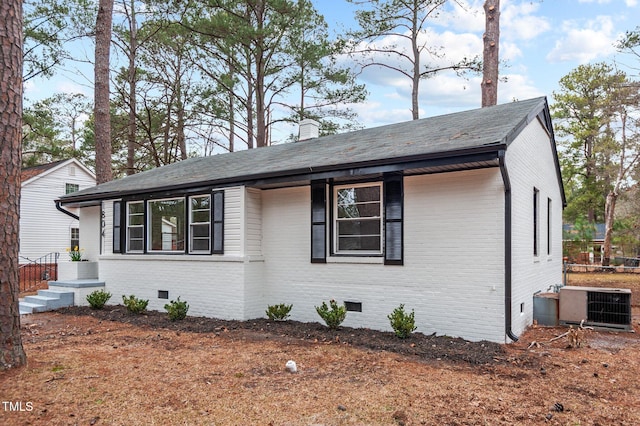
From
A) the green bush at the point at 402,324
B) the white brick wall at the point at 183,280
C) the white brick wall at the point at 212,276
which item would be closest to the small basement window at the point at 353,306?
the green bush at the point at 402,324

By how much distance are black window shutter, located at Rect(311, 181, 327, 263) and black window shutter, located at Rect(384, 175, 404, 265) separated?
1.20m

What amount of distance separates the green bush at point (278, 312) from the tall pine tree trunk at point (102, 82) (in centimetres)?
894

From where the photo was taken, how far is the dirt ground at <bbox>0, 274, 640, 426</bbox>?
3.65 m

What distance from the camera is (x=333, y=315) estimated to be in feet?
23.3

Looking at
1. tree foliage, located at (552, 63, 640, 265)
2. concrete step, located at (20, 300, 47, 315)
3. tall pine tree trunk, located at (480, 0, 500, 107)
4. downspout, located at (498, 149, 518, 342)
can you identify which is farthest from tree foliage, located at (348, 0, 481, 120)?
concrete step, located at (20, 300, 47, 315)

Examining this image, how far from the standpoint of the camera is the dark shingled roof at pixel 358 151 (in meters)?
6.34

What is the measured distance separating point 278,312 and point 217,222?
2167 mm

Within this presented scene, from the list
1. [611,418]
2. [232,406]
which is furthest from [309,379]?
[611,418]

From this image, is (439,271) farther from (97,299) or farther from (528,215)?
(97,299)

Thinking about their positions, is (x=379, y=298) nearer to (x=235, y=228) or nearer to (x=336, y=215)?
(x=336, y=215)

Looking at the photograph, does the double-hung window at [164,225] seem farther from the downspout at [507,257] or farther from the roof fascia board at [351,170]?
the downspout at [507,257]

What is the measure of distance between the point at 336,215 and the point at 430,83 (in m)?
12.3

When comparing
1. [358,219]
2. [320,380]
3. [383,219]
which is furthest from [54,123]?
[320,380]

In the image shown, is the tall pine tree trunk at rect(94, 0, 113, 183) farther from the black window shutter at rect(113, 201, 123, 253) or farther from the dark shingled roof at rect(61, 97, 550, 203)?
the black window shutter at rect(113, 201, 123, 253)
